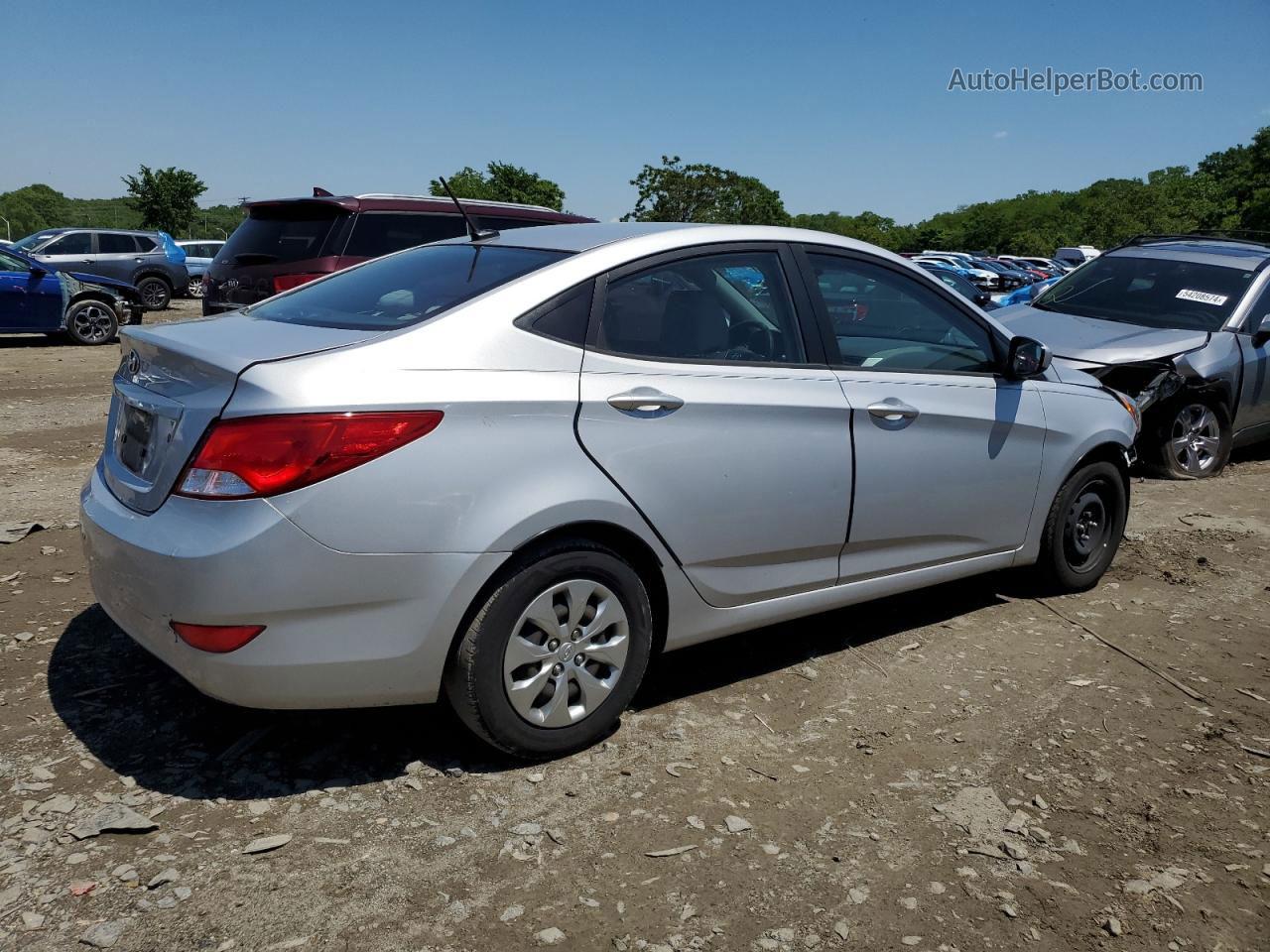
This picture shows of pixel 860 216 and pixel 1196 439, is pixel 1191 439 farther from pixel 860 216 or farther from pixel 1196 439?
pixel 860 216

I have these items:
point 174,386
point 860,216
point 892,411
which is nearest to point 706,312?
point 892,411

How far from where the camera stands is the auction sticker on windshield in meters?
8.65

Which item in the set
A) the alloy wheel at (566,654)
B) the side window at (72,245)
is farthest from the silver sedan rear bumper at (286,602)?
the side window at (72,245)

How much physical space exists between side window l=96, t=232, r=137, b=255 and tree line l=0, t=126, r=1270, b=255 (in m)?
8.86

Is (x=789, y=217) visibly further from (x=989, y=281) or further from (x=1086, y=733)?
(x=1086, y=733)

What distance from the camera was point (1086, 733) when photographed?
3.86 m

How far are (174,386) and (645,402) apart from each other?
1.42 meters

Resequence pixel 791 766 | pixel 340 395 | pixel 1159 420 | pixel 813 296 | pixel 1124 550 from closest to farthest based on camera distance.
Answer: pixel 340 395
pixel 791 766
pixel 813 296
pixel 1124 550
pixel 1159 420

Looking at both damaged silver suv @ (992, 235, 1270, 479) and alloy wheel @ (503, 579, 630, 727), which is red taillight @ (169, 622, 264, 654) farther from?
damaged silver suv @ (992, 235, 1270, 479)

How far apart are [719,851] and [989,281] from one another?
125ft

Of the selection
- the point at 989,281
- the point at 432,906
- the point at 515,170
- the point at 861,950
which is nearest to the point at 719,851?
the point at 861,950

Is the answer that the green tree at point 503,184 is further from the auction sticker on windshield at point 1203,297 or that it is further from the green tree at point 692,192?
the auction sticker on windshield at point 1203,297

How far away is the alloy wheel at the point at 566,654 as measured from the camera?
10.7 feet

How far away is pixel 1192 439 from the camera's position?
830 centimetres
